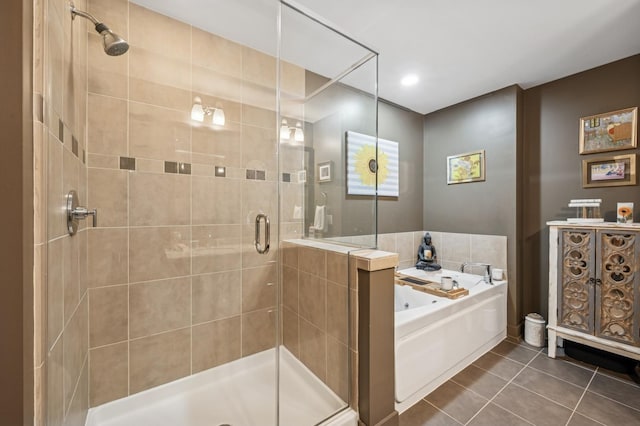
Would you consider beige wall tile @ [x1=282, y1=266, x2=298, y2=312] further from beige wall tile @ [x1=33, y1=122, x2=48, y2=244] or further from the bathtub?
beige wall tile @ [x1=33, y1=122, x2=48, y2=244]

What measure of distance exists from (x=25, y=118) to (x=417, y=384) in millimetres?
2168

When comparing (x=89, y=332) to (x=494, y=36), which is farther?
(x=494, y=36)

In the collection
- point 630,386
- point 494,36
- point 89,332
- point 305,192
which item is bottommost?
point 630,386

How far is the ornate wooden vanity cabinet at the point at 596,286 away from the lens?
1794mm

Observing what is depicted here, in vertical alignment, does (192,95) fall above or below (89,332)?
above

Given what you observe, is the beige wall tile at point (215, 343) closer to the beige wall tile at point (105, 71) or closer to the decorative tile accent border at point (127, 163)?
the decorative tile accent border at point (127, 163)

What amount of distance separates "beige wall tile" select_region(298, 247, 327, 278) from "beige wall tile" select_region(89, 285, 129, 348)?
1.08 metres

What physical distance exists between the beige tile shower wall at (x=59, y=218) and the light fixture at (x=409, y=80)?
239 centimetres

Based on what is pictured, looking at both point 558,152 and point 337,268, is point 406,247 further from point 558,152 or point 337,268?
point 337,268

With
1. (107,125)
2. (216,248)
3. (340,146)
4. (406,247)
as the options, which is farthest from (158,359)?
(406,247)

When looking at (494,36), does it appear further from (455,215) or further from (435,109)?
(455,215)

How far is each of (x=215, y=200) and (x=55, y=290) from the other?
107cm

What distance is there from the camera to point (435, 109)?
3.14m

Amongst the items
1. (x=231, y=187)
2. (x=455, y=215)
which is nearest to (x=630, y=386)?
(x=455, y=215)
